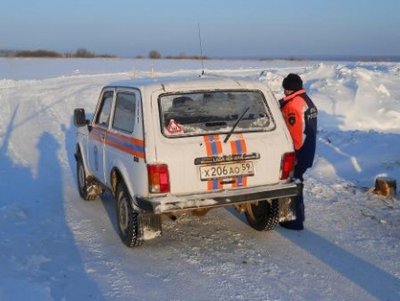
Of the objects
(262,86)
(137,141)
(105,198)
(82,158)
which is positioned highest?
(262,86)

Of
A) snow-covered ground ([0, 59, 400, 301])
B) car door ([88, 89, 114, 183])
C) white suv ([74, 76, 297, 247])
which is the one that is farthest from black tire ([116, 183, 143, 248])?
car door ([88, 89, 114, 183])

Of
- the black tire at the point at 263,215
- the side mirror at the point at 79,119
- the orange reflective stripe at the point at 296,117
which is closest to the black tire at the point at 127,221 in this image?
the black tire at the point at 263,215

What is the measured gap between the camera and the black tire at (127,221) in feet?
18.3

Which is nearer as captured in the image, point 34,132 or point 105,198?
point 105,198

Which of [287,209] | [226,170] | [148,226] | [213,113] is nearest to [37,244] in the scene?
[148,226]

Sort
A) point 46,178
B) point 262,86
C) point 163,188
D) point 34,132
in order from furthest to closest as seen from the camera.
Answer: point 34,132 → point 46,178 → point 262,86 → point 163,188

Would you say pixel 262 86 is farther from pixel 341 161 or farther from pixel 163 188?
pixel 341 161

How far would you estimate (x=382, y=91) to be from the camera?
55.8 feet

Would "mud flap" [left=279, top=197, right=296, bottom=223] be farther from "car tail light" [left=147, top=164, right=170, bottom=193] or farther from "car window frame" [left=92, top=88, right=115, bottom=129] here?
"car window frame" [left=92, top=88, right=115, bottom=129]

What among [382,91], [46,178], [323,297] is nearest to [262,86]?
[323,297]

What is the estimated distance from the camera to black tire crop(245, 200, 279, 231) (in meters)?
6.00

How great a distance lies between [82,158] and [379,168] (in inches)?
192

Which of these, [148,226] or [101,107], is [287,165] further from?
[101,107]

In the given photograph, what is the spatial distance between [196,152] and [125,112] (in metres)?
1.20
